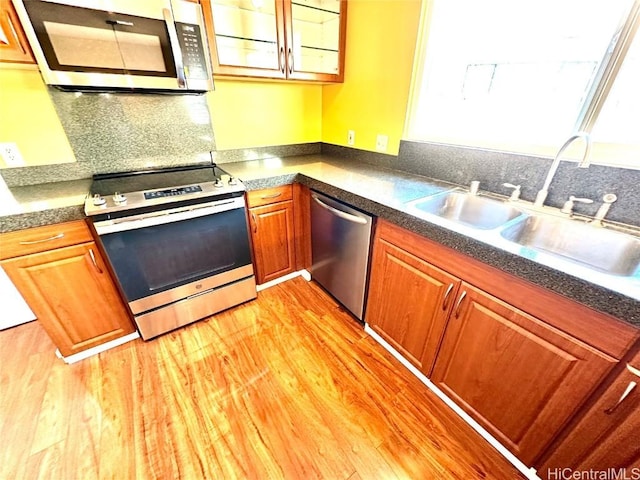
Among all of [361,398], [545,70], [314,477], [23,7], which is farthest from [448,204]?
[23,7]

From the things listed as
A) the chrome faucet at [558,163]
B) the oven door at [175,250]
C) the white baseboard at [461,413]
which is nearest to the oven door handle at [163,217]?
the oven door at [175,250]

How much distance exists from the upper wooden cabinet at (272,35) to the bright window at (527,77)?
71 cm

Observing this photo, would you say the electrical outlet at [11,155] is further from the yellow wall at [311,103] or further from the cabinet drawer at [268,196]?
the cabinet drawer at [268,196]

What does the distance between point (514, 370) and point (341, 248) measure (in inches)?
38.8

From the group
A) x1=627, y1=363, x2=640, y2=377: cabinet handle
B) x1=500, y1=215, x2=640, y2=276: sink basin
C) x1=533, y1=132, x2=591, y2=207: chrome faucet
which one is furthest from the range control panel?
x1=627, y1=363, x2=640, y2=377: cabinet handle

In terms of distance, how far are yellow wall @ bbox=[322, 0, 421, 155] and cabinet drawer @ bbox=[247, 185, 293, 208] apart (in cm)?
70

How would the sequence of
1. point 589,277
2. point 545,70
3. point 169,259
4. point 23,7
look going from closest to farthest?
1. point 589,277
2. point 23,7
3. point 545,70
4. point 169,259

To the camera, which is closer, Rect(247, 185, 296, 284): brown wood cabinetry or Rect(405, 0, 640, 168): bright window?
Rect(405, 0, 640, 168): bright window

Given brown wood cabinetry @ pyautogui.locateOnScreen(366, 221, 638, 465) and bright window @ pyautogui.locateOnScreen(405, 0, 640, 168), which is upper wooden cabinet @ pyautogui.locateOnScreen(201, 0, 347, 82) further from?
brown wood cabinetry @ pyautogui.locateOnScreen(366, 221, 638, 465)

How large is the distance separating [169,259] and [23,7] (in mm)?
1154

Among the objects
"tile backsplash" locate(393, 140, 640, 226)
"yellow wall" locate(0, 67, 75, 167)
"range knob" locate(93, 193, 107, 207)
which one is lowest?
"range knob" locate(93, 193, 107, 207)

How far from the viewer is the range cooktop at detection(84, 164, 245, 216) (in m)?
1.25

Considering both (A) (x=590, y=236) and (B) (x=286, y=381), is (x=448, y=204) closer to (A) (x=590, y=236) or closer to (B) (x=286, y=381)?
(A) (x=590, y=236)

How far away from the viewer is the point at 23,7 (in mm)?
1022
